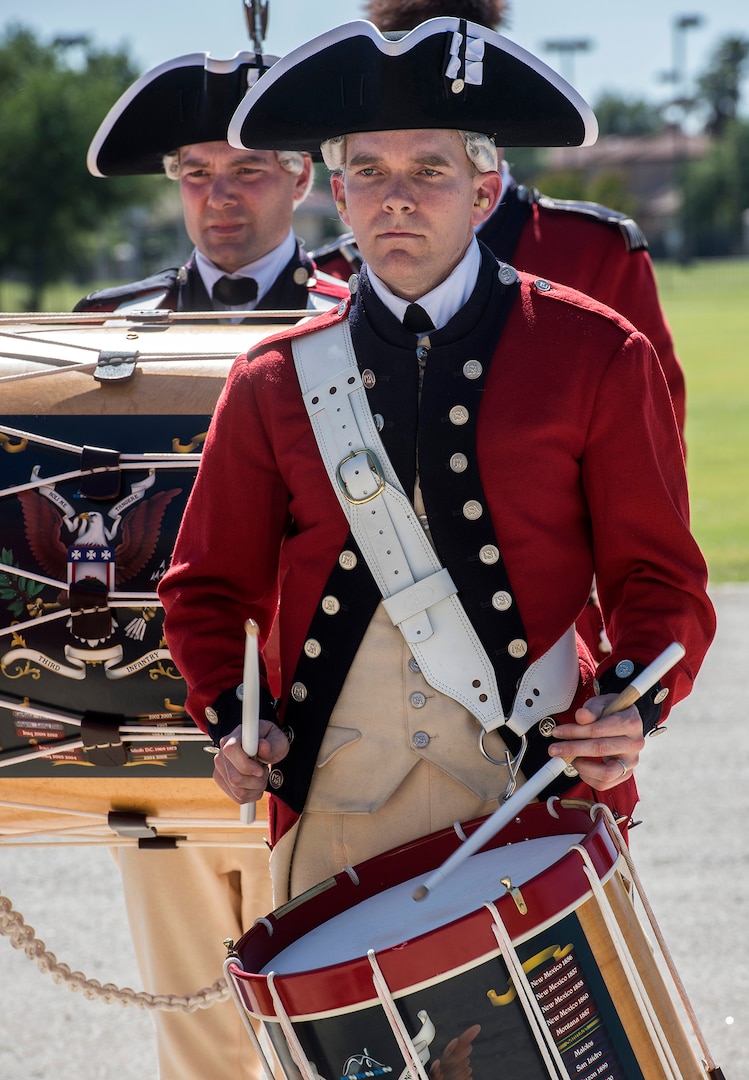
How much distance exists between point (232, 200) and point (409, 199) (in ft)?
4.24

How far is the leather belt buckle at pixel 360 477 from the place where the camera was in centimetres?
205

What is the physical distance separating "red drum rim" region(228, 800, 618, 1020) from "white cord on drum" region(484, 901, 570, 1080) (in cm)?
2

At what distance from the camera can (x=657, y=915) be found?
→ 13.4 ft

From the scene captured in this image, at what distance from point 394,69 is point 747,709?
4.30m

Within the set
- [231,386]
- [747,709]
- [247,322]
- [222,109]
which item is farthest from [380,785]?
[747,709]

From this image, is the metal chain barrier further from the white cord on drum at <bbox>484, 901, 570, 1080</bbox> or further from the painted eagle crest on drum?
the white cord on drum at <bbox>484, 901, 570, 1080</bbox>

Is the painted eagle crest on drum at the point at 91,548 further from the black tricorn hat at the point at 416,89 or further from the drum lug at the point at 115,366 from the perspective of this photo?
the black tricorn hat at the point at 416,89

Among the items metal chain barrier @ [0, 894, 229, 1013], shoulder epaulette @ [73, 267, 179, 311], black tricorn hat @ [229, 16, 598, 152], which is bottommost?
metal chain barrier @ [0, 894, 229, 1013]

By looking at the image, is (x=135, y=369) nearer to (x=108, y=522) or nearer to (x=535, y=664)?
(x=108, y=522)

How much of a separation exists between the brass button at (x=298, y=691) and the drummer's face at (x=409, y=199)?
0.65m

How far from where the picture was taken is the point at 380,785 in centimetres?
209

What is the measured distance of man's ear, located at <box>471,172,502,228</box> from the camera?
214cm

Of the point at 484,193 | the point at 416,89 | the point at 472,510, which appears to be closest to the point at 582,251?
the point at 484,193

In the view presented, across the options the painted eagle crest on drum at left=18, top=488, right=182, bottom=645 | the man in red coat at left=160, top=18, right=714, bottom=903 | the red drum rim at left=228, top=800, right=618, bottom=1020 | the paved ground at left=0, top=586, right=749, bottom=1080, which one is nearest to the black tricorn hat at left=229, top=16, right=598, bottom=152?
the man in red coat at left=160, top=18, right=714, bottom=903
